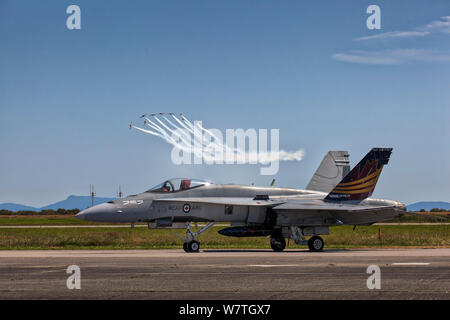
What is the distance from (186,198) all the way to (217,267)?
10.8m

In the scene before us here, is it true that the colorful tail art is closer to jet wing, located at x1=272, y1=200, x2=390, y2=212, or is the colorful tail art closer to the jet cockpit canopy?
jet wing, located at x1=272, y1=200, x2=390, y2=212

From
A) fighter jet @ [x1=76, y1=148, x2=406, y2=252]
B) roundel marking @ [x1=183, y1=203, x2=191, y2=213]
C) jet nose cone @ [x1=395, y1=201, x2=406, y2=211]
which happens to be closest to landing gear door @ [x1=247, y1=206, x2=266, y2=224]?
fighter jet @ [x1=76, y1=148, x2=406, y2=252]

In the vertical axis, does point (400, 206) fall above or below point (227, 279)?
above

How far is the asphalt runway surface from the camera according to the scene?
1304cm

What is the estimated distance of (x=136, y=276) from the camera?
16.7 m

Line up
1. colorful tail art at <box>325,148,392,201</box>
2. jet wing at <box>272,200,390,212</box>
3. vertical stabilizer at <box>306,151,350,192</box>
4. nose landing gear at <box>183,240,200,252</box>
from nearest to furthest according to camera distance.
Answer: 1. nose landing gear at <box>183,240,200,252</box>
2. jet wing at <box>272,200,390,212</box>
3. colorful tail art at <box>325,148,392,201</box>
4. vertical stabilizer at <box>306,151,350,192</box>

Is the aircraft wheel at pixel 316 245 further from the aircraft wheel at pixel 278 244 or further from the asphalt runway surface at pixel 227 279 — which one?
the asphalt runway surface at pixel 227 279

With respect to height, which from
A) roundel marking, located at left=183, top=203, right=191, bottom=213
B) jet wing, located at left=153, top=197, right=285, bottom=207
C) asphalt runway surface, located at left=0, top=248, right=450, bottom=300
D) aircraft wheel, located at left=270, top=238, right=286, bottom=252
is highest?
jet wing, located at left=153, top=197, right=285, bottom=207

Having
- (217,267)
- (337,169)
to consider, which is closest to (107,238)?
(337,169)

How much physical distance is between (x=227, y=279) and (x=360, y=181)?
1735 centimetres

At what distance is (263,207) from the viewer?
1235 inches

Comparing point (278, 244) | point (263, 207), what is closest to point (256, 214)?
point (263, 207)

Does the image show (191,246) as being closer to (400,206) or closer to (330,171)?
(400,206)

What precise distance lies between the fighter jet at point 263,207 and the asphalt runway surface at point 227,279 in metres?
7.08
